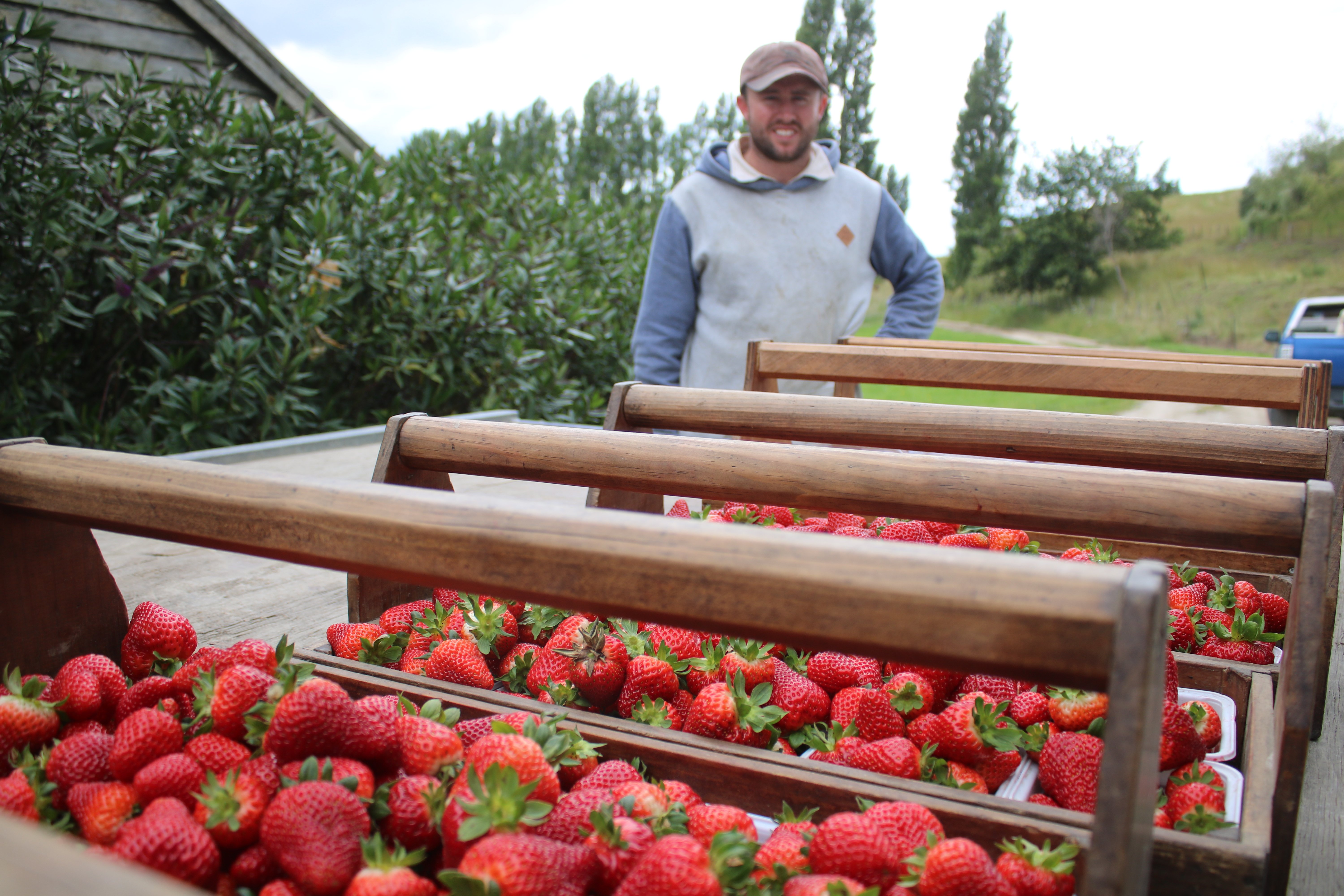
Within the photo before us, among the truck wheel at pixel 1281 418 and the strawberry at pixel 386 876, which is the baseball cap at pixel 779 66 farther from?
the truck wheel at pixel 1281 418

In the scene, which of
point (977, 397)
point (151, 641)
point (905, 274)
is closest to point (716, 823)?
point (151, 641)

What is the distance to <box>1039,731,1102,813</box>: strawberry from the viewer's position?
891 mm

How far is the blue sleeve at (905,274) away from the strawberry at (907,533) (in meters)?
1.90

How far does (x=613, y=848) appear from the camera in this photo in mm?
759

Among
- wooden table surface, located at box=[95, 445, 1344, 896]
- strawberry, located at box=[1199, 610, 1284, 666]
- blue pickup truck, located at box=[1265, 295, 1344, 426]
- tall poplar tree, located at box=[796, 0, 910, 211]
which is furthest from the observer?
tall poplar tree, located at box=[796, 0, 910, 211]

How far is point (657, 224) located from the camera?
3.08 meters

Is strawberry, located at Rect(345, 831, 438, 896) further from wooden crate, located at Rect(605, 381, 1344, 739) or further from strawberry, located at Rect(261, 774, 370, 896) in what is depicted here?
wooden crate, located at Rect(605, 381, 1344, 739)

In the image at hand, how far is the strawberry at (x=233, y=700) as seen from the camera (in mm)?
913

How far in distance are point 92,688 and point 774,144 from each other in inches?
105

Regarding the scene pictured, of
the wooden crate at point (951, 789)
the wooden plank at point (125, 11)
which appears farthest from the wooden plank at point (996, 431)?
A: the wooden plank at point (125, 11)

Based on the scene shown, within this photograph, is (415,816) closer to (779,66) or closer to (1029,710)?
(1029,710)

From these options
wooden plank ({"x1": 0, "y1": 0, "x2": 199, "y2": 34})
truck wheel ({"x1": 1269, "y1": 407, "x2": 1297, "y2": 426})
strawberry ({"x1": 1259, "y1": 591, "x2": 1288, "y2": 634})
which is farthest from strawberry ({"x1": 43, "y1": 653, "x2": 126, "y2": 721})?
truck wheel ({"x1": 1269, "y1": 407, "x2": 1297, "y2": 426})

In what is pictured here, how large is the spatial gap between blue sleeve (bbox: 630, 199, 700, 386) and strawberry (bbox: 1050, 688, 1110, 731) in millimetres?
2267

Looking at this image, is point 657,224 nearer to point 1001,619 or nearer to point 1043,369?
point 1043,369
